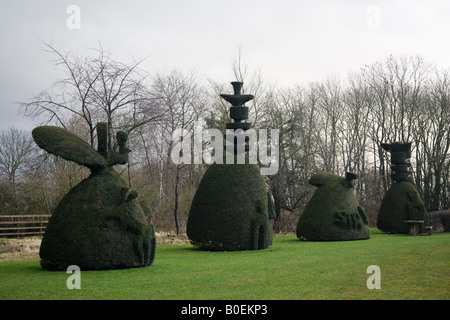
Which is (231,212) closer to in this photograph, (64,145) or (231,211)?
(231,211)

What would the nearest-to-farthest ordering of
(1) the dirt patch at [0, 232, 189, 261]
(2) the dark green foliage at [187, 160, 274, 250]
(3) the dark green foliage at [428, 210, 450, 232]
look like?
1. (1) the dirt patch at [0, 232, 189, 261]
2. (2) the dark green foliage at [187, 160, 274, 250]
3. (3) the dark green foliage at [428, 210, 450, 232]

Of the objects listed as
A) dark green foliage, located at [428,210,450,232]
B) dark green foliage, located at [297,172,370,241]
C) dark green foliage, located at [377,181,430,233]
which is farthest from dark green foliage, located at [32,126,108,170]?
dark green foliage, located at [428,210,450,232]

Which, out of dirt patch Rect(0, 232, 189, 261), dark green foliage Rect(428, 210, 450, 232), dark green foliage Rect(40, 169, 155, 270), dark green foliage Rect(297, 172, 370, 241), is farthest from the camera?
dark green foliage Rect(428, 210, 450, 232)

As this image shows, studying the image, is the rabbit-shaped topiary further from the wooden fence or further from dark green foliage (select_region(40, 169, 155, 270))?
the wooden fence

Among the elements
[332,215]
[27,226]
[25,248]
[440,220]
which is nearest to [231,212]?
[332,215]

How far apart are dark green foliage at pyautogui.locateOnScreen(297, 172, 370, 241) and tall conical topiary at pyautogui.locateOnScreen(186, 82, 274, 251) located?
143 inches

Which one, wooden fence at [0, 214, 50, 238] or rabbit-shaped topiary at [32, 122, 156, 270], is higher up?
rabbit-shaped topiary at [32, 122, 156, 270]

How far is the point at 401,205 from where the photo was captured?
24.0 metres

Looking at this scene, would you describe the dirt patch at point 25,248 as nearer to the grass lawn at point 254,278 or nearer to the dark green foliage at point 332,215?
the grass lawn at point 254,278

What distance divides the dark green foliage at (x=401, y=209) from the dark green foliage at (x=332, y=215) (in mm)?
3834

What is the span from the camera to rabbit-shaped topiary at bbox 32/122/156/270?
10859 mm
